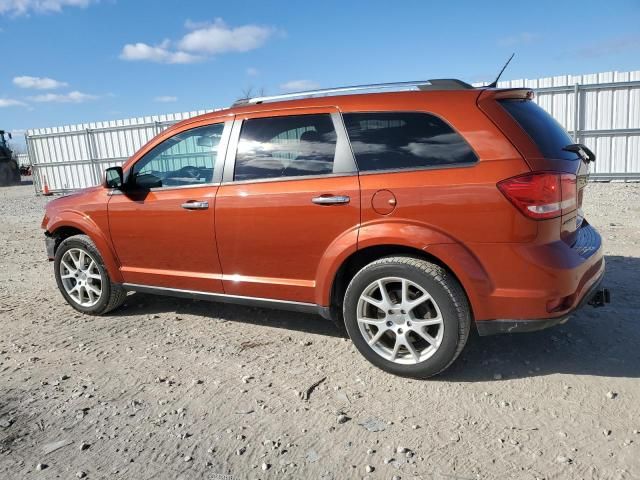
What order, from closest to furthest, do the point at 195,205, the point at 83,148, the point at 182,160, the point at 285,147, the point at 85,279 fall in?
the point at 285,147 → the point at 195,205 → the point at 182,160 → the point at 85,279 → the point at 83,148

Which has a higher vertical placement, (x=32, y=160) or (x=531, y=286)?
(x=32, y=160)

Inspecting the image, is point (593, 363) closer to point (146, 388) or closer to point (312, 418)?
point (312, 418)

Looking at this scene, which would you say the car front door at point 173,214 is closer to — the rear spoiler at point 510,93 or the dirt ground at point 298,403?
the dirt ground at point 298,403

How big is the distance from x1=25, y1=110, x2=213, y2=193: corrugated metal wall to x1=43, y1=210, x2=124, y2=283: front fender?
47.0ft

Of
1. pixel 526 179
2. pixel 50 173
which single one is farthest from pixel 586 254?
pixel 50 173

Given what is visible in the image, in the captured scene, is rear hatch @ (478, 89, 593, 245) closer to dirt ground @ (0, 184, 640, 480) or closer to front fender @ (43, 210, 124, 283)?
dirt ground @ (0, 184, 640, 480)

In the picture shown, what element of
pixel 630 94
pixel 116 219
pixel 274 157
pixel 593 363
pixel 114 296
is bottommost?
pixel 593 363

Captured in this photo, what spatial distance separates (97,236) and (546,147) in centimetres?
374

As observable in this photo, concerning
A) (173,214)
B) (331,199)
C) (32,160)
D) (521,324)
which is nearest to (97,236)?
(173,214)

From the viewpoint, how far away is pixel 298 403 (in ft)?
10.1

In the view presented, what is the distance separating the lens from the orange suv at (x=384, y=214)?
2.91 metres

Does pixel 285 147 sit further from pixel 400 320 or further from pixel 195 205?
pixel 400 320

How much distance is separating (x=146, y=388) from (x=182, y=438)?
71 centimetres

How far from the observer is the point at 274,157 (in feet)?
12.1
